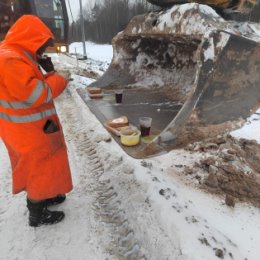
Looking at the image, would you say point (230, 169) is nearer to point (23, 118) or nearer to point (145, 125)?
point (145, 125)

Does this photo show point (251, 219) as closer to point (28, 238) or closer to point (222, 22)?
point (222, 22)

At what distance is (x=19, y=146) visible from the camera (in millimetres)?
2350

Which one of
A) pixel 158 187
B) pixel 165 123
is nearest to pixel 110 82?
pixel 165 123

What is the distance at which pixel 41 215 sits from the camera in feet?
8.73

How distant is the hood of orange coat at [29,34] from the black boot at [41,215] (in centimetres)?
126

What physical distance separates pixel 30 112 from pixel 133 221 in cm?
119

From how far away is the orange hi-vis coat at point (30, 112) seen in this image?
2.11 m

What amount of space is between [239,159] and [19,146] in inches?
89.0

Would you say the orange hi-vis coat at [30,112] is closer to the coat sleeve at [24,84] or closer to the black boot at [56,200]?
the coat sleeve at [24,84]

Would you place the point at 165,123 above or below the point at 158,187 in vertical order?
above

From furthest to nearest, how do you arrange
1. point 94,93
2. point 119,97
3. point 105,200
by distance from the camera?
point 94,93
point 119,97
point 105,200

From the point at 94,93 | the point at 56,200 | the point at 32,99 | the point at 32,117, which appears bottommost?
the point at 56,200

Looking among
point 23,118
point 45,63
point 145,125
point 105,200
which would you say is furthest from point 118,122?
point 23,118

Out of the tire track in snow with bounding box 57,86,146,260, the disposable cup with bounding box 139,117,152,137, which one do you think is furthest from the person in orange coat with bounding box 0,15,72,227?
the disposable cup with bounding box 139,117,152,137
